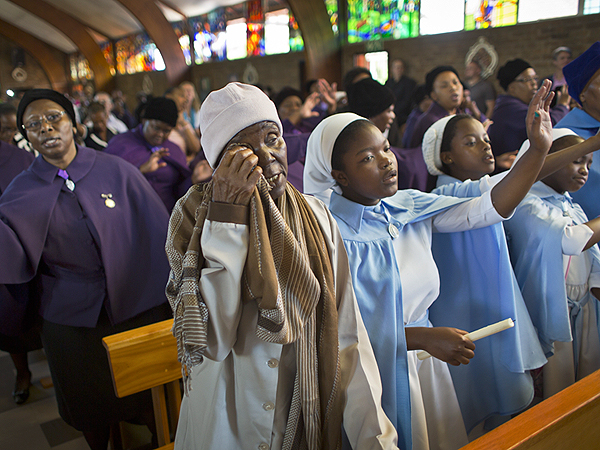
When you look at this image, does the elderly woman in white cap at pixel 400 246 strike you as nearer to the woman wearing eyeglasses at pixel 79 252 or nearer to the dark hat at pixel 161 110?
the woman wearing eyeglasses at pixel 79 252

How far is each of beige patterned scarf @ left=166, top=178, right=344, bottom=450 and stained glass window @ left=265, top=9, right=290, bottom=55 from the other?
13035mm

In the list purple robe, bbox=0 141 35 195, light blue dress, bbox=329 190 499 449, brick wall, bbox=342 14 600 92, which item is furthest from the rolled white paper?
brick wall, bbox=342 14 600 92

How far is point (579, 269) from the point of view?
2064 mm

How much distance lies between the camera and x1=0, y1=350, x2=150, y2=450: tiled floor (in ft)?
8.52

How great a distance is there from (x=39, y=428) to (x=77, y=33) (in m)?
16.6

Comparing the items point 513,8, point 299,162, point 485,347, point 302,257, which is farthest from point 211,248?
point 513,8

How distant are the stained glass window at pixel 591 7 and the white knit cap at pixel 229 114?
9.77m

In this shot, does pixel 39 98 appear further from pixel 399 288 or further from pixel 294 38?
pixel 294 38

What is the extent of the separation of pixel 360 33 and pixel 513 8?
3.52 m

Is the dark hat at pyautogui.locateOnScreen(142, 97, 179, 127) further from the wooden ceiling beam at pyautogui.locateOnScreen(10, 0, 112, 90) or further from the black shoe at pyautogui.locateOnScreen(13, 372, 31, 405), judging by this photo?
the wooden ceiling beam at pyautogui.locateOnScreen(10, 0, 112, 90)

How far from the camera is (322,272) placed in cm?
114

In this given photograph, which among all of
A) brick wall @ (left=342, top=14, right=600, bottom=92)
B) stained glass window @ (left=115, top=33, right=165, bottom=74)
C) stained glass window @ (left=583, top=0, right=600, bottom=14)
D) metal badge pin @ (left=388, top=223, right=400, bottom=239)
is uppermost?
stained glass window @ (left=115, top=33, right=165, bottom=74)

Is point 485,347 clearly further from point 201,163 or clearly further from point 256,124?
point 201,163

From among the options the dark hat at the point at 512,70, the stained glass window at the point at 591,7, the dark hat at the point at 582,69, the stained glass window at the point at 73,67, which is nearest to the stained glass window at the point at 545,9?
the stained glass window at the point at 591,7
